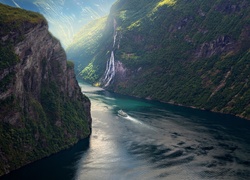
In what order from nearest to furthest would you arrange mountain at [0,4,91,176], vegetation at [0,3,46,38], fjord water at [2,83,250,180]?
fjord water at [2,83,250,180], mountain at [0,4,91,176], vegetation at [0,3,46,38]

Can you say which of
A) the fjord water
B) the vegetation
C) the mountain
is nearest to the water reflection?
the fjord water

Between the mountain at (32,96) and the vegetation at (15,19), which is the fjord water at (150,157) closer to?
the mountain at (32,96)

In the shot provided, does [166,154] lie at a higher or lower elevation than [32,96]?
lower

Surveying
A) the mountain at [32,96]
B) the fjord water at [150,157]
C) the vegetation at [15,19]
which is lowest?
the fjord water at [150,157]

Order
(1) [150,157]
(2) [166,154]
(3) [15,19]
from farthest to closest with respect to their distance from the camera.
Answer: (2) [166,154], (1) [150,157], (3) [15,19]

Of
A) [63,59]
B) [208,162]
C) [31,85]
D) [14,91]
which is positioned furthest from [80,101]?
[208,162]

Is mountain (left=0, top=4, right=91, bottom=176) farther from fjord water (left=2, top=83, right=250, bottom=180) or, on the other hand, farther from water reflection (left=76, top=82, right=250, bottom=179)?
water reflection (left=76, top=82, right=250, bottom=179)

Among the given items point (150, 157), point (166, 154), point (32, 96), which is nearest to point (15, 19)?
point (32, 96)

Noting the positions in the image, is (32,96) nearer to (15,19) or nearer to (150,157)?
(15,19)

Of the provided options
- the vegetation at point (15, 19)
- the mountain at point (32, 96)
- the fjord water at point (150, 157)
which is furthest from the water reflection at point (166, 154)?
the vegetation at point (15, 19)
